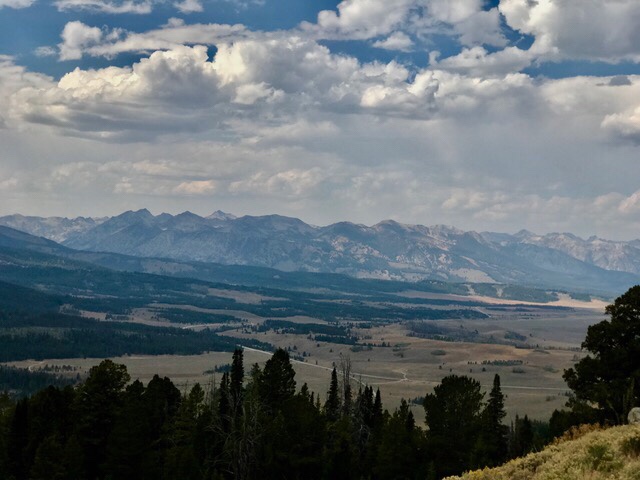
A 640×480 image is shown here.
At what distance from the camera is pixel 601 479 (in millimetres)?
26734

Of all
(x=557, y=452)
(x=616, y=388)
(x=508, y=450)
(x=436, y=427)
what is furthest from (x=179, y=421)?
(x=557, y=452)

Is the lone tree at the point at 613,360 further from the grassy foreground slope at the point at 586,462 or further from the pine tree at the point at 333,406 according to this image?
the pine tree at the point at 333,406

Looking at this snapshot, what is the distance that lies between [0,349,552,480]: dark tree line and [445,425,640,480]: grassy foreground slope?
29500 millimetres

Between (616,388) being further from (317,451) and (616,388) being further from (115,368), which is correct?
(115,368)

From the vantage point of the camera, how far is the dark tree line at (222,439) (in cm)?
6762

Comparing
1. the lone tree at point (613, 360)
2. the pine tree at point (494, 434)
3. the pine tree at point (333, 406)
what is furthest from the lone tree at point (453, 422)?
the lone tree at point (613, 360)

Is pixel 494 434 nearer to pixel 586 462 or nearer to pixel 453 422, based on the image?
pixel 453 422

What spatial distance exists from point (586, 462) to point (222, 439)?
174 ft

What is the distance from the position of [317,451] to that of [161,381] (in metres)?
25.2

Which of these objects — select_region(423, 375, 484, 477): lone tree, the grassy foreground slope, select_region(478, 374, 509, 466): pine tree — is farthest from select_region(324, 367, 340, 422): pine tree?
the grassy foreground slope

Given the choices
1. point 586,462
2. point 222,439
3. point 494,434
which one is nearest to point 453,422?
point 494,434

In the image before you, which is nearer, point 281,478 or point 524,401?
point 281,478

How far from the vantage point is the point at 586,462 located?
28.9 m

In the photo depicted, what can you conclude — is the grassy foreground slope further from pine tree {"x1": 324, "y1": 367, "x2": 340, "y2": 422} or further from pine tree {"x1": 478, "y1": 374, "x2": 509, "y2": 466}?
pine tree {"x1": 324, "y1": 367, "x2": 340, "y2": 422}
